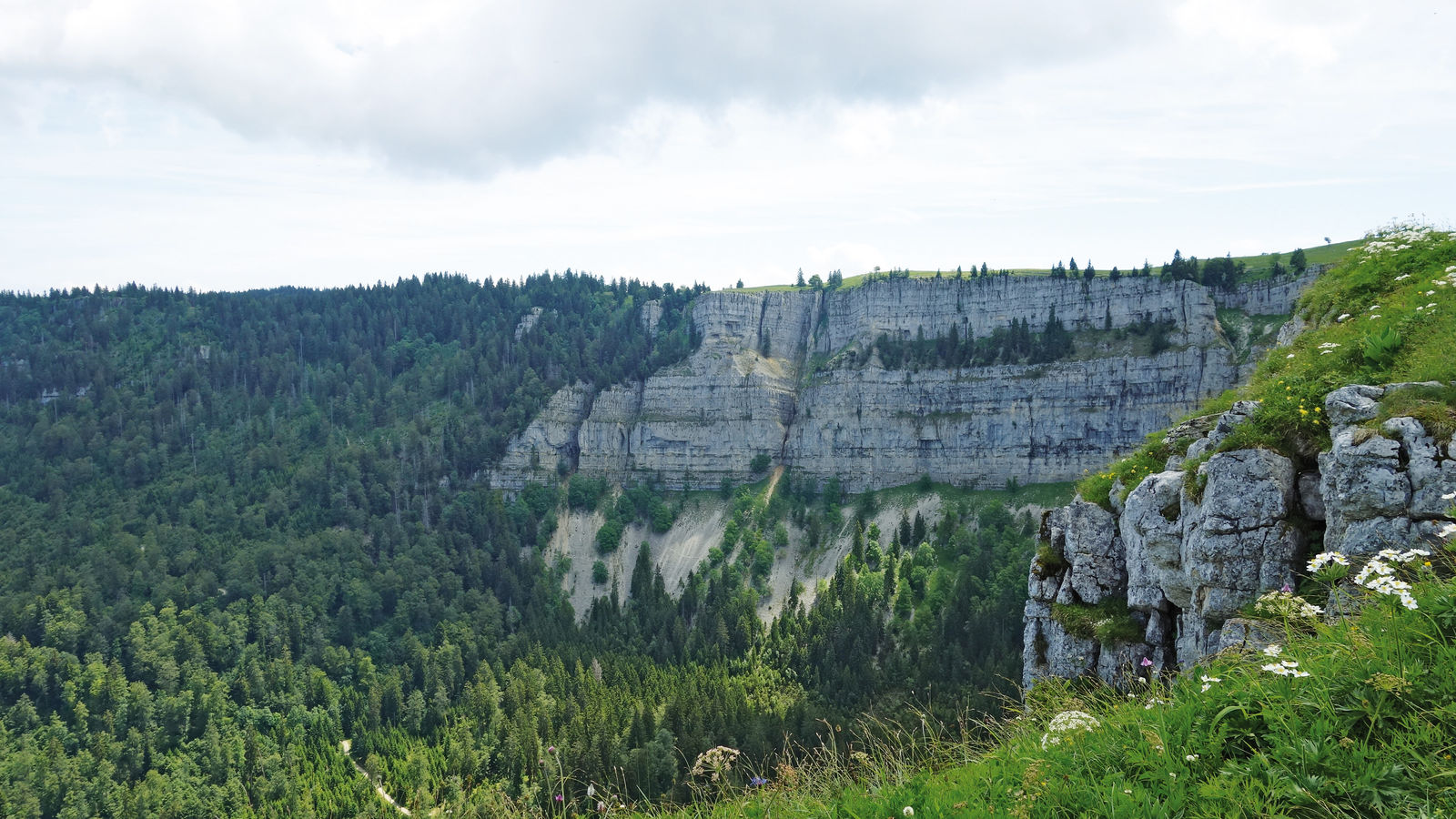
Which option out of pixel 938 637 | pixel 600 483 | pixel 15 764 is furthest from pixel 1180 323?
pixel 15 764

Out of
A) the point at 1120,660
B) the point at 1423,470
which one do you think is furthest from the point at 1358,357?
the point at 1120,660

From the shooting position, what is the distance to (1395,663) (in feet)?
30.0

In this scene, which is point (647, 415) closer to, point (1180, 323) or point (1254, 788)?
point (1180, 323)

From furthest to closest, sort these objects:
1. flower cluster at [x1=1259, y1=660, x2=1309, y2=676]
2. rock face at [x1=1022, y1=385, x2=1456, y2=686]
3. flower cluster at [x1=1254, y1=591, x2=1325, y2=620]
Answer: rock face at [x1=1022, y1=385, x2=1456, y2=686]
flower cluster at [x1=1254, y1=591, x2=1325, y2=620]
flower cluster at [x1=1259, y1=660, x2=1309, y2=676]

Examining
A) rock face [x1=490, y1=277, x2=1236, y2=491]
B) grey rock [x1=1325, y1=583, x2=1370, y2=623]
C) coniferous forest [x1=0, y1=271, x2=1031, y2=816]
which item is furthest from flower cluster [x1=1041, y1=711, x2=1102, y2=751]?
rock face [x1=490, y1=277, x2=1236, y2=491]

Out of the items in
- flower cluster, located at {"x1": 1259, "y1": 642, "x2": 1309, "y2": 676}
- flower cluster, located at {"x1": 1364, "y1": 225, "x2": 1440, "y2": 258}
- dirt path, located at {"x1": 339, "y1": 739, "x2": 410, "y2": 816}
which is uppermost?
flower cluster, located at {"x1": 1364, "y1": 225, "x2": 1440, "y2": 258}

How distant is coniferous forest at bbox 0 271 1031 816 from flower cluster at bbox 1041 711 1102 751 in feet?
129

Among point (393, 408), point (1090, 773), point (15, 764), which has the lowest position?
point (15, 764)

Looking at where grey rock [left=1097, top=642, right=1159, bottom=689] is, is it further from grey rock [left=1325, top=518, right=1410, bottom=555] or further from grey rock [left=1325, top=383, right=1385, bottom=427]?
grey rock [left=1325, top=383, right=1385, bottom=427]

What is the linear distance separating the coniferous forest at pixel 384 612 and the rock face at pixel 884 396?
23.6ft

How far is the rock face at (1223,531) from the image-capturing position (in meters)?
16.9

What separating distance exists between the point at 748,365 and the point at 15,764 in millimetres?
122004

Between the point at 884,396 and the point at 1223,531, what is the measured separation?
136 metres

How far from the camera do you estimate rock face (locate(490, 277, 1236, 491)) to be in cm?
13488
